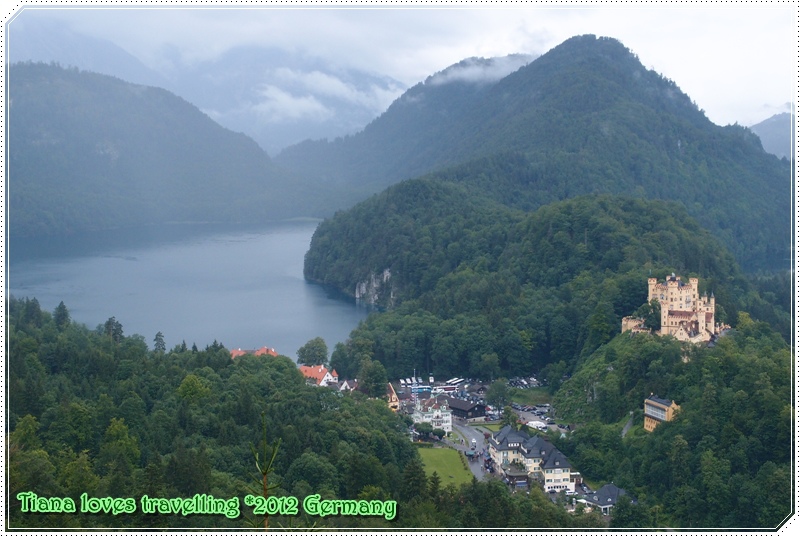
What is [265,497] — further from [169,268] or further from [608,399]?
[169,268]

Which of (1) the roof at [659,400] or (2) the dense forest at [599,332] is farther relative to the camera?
(1) the roof at [659,400]

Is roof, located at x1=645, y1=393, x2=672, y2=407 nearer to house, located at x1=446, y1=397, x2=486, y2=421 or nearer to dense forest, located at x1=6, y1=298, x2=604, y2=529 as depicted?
house, located at x1=446, y1=397, x2=486, y2=421

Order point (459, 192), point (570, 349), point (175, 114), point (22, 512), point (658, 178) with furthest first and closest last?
point (175, 114)
point (658, 178)
point (459, 192)
point (570, 349)
point (22, 512)

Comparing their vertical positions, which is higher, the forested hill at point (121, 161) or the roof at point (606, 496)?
the forested hill at point (121, 161)

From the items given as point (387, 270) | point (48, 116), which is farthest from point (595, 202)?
point (48, 116)

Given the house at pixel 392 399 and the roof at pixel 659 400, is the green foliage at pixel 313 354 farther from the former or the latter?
the roof at pixel 659 400

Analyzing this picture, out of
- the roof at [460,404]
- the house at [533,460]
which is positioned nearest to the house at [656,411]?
the house at [533,460]
